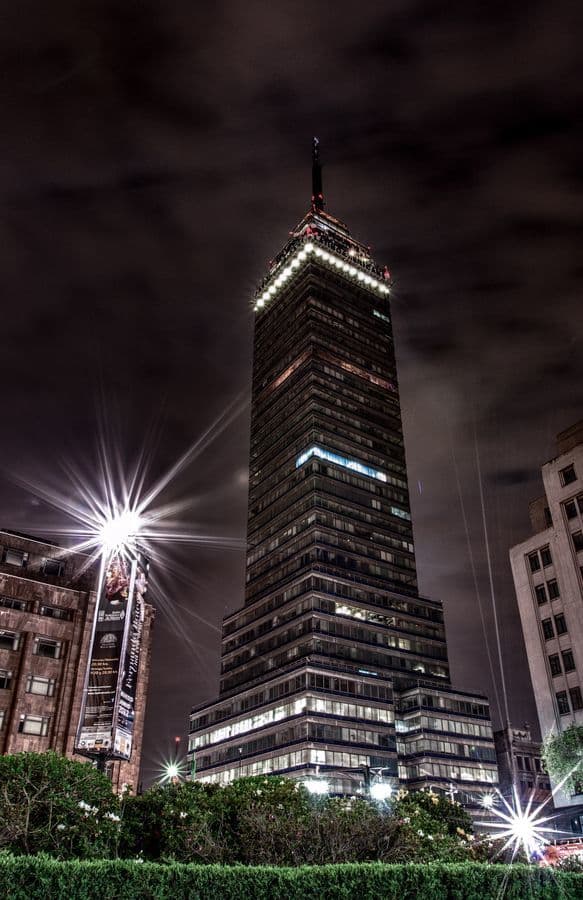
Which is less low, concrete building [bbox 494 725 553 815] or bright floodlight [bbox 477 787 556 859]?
concrete building [bbox 494 725 553 815]

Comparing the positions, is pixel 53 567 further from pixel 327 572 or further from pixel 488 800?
pixel 488 800

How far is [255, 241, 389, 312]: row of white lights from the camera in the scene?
187 m

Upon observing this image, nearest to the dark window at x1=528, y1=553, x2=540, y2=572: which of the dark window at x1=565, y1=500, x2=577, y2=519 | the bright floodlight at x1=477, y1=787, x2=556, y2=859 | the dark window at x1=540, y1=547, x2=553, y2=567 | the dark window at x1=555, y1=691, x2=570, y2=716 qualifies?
the dark window at x1=540, y1=547, x2=553, y2=567

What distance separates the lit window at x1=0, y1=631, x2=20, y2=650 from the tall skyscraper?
198ft

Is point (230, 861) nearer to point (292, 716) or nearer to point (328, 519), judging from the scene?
point (292, 716)

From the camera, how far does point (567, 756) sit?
184 feet

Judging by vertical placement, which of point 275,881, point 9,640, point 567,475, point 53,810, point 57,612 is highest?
point 567,475

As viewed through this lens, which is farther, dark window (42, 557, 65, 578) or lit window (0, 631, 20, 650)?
dark window (42, 557, 65, 578)

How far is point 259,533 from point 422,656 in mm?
45587

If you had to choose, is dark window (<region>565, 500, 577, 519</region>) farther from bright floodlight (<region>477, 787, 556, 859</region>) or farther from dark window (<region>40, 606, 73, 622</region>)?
dark window (<region>40, 606, 73, 622</region>)

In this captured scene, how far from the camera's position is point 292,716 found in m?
110

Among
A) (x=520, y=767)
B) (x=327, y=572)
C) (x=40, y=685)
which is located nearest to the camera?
(x=40, y=685)

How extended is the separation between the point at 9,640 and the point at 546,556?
55.4 metres

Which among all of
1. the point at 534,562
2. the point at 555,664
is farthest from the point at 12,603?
the point at 534,562
